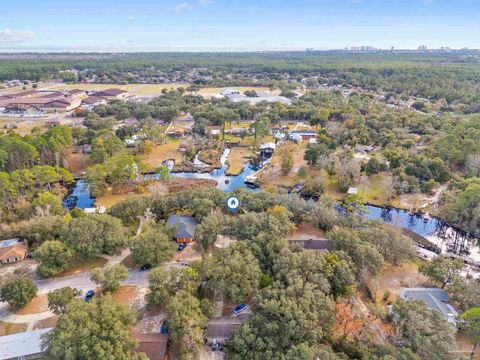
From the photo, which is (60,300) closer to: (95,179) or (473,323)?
(95,179)

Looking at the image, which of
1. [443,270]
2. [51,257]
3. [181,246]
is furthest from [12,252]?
[443,270]

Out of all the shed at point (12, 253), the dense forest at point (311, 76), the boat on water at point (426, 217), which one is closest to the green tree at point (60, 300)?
the shed at point (12, 253)

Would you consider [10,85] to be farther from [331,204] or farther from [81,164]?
[331,204]

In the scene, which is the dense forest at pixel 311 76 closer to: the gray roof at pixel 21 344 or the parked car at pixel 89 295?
the parked car at pixel 89 295

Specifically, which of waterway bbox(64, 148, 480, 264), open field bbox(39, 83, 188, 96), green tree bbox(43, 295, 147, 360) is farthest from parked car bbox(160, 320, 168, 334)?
open field bbox(39, 83, 188, 96)

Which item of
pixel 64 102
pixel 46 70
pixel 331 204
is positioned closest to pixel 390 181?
pixel 331 204

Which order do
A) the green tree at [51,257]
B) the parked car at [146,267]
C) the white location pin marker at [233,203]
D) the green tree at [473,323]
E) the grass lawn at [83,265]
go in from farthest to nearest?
the white location pin marker at [233,203]
the parked car at [146,267]
the grass lawn at [83,265]
the green tree at [51,257]
the green tree at [473,323]
